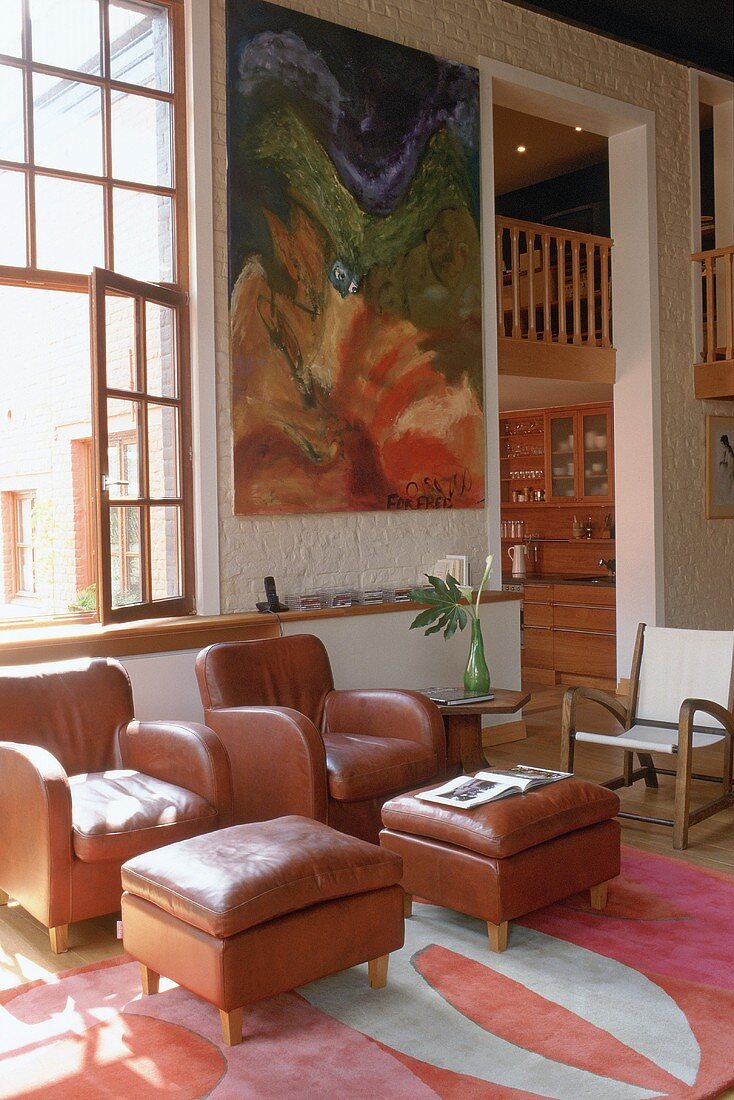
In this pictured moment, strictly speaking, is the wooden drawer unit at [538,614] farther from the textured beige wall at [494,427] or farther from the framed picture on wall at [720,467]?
the framed picture on wall at [720,467]

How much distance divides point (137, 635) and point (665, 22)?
20.1ft

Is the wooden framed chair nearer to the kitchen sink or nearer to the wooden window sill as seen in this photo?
the wooden window sill

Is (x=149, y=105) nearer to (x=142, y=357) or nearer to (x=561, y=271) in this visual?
(x=142, y=357)

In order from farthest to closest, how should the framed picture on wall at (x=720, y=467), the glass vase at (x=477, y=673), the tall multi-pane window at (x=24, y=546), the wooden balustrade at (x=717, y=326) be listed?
the tall multi-pane window at (x=24, y=546) → the framed picture on wall at (x=720, y=467) → the wooden balustrade at (x=717, y=326) → the glass vase at (x=477, y=673)

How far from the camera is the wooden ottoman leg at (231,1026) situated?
9.51 ft

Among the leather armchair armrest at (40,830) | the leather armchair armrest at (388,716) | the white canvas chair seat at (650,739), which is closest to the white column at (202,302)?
the leather armchair armrest at (388,716)

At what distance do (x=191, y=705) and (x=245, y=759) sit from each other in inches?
35.8

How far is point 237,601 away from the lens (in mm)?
5742

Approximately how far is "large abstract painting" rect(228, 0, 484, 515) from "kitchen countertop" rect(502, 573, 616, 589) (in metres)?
2.50

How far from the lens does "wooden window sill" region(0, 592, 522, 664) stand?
4.76 meters

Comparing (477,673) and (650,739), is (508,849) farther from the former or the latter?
(477,673)

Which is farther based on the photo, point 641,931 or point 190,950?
point 641,931

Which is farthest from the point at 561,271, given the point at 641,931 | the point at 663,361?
the point at 641,931

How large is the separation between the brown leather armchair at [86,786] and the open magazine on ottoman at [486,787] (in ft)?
2.62
